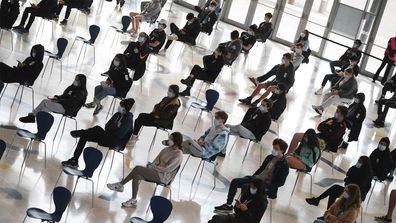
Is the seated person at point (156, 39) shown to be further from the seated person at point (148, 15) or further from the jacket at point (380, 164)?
the jacket at point (380, 164)

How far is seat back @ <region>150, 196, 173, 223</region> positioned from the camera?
11.9 meters

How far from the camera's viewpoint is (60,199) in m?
11.1

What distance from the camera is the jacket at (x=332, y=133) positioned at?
677 inches

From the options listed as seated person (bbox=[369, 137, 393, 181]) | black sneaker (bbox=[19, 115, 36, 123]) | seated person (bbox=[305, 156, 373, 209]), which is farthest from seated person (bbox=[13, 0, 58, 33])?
seated person (bbox=[305, 156, 373, 209])

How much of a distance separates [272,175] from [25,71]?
16.1 feet

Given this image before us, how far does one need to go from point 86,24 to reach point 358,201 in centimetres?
1206

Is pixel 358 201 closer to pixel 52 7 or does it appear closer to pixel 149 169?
pixel 149 169

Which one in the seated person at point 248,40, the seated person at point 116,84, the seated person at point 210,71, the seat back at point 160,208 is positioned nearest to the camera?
the seat back at point 160,208

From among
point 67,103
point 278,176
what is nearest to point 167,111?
point 67,103

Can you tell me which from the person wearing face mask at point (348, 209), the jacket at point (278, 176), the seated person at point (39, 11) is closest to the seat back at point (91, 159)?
the jacket at point (278, 176)

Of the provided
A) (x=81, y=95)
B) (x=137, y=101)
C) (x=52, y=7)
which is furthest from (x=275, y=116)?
(x=52, y=7)

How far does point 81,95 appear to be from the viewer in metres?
15.1

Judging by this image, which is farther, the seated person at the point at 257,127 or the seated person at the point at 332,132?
the seated person at the point at 332,132

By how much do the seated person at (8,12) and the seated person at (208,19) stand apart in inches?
274
